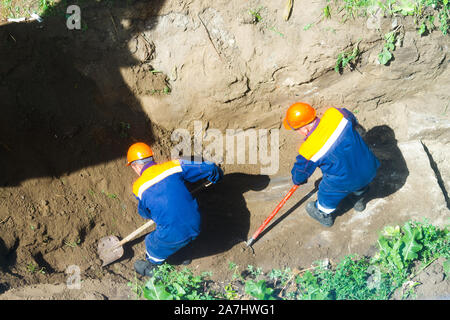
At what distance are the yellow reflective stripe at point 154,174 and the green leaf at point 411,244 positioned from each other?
8.20 ft

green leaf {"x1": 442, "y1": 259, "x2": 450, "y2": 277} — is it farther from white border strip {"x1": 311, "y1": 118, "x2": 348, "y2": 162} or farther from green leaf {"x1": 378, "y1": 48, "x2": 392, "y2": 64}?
green leaf {"x1": 378, "y1": 48, "x2": 392, "y2": 64}

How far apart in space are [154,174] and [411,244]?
2.76m

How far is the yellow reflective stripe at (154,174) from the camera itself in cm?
335

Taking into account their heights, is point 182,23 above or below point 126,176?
above

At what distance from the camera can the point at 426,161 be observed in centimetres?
453

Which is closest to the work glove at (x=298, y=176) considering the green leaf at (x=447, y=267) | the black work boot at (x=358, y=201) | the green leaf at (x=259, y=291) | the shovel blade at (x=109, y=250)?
the black work boot at (x=358, y=201)

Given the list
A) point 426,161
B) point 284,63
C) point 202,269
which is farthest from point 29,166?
point 426,161

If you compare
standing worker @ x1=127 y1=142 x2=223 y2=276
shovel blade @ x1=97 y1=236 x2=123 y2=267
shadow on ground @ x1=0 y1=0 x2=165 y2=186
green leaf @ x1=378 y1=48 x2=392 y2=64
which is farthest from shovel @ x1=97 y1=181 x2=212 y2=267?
green leaf @ x1=378 y1=48 x2=392 y2=64

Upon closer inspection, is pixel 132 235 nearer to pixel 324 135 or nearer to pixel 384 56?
pixel 324 135

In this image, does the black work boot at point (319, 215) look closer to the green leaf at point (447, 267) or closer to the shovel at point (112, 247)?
the green leaf at point (447, 267)

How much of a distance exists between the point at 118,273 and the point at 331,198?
2.56 metres

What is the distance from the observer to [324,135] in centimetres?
345

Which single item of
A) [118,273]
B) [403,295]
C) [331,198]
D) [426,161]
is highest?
[118,273]

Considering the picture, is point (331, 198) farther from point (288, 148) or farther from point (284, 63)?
point (284, 63)
